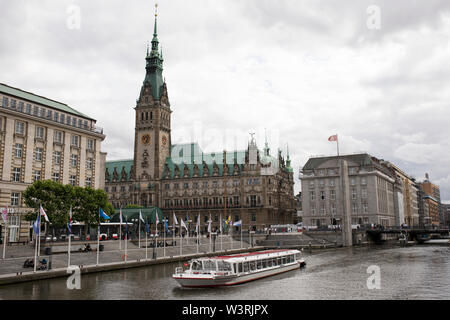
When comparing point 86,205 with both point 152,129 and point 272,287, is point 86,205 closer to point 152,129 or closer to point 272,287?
point 272,287

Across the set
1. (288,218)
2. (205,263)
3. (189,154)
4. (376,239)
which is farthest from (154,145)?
(205,263)

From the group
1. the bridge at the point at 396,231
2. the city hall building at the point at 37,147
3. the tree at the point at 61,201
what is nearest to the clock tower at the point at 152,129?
the city hall building at the point at 37,147

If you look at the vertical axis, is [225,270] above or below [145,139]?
below

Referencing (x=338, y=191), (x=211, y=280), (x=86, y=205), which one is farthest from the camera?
(x=338, y=191)

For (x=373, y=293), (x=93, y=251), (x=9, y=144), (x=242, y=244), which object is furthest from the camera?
(x=242, y=244)

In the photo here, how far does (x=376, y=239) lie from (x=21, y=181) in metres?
109

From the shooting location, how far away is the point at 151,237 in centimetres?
9169

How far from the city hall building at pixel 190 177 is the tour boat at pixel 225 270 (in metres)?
91.6

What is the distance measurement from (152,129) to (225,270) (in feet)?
391

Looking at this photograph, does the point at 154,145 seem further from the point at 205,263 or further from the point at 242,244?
the point at 205,263

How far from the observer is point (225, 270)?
48.9m


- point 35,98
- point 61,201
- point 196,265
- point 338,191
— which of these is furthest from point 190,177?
point 196,265

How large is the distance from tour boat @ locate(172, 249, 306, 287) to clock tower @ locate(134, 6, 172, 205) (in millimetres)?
108731

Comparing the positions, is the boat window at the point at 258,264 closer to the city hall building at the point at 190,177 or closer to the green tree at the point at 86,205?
the green tree at the point at 86,205
